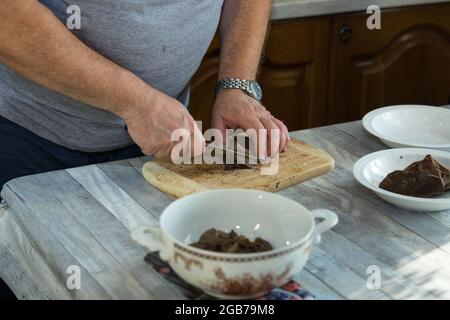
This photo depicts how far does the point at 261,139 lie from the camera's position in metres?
1.35

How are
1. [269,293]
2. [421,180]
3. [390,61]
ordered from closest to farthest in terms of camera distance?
1. [269,293]
2. [421,180]
3. [390,61]

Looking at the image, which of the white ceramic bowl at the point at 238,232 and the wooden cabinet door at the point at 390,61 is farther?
the wooden cabinet door at the point at 390,61

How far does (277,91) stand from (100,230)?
125cm

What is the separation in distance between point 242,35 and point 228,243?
0.72 m

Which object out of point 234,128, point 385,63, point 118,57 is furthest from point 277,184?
point 385,63

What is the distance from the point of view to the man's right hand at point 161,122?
128cm

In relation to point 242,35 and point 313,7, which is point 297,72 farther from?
point 242,35

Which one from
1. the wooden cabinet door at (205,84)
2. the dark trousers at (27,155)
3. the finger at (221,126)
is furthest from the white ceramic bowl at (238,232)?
the wooden cabinet door at (205,84)

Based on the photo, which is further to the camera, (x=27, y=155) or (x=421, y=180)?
(x=27, y=155)

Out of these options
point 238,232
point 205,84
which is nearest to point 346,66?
point 205,84

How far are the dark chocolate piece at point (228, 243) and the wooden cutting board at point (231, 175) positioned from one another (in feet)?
0.78

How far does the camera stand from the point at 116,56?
1356 millimetres

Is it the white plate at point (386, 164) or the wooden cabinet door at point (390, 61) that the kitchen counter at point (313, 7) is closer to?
the wooden cabinet door at point (390, 61)
